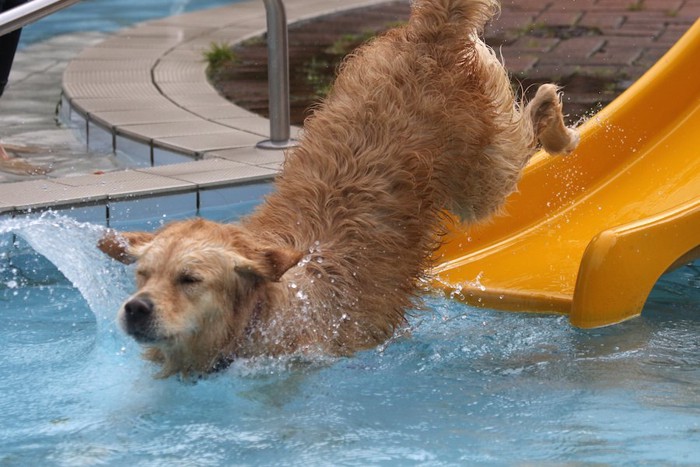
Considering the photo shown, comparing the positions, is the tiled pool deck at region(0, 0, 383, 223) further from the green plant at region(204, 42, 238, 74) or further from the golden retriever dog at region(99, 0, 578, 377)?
the golden retriever dog at region(99, 0, 578, 377)

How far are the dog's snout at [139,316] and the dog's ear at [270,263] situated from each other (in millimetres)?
383

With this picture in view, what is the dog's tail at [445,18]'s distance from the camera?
5.07 metres

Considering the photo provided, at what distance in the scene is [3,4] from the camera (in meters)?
7.50

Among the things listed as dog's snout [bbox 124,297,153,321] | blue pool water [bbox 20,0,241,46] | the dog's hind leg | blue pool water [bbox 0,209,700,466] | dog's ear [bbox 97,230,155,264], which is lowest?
blue pool water [bbox 0,209,700,466]

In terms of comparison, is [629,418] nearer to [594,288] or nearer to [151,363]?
[594,288]

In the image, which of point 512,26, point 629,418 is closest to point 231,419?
point 629,418

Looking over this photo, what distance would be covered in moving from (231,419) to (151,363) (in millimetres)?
421

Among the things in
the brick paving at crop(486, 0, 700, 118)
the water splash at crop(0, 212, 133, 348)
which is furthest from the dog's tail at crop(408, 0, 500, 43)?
the brick paving at crop(486, 0, 700, 118)

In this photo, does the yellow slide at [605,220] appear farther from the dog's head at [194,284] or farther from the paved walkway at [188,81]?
the dog's head at [194,284]

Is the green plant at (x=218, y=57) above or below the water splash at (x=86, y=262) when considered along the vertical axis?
above

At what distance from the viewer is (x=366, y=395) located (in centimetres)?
472

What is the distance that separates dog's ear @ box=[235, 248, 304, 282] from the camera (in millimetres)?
4316

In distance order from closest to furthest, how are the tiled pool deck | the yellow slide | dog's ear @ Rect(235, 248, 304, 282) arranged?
dog's ear @ Rect(235, 248, 304, 282)
the yellow slide
the tiled pool deck

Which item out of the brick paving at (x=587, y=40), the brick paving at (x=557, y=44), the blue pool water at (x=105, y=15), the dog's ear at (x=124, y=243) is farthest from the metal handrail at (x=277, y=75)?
the blue pool water at (x=105, y=15)
